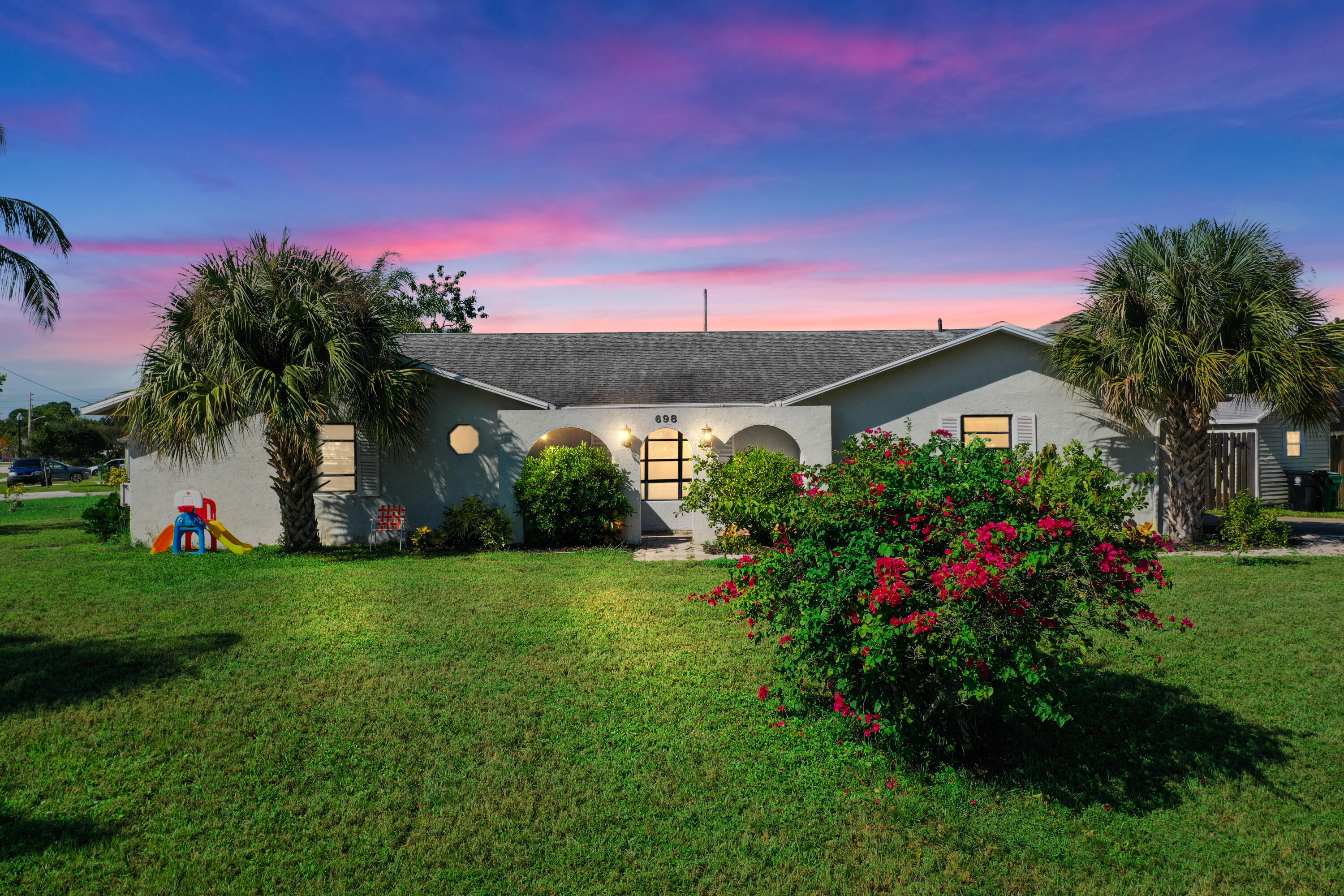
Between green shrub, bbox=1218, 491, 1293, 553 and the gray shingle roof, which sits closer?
green shrub, bbox=1218, 491, 1293, 553

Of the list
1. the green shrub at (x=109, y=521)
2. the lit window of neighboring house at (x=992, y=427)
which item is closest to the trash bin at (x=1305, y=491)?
the lit window of neighboring house at (x=992, y=427)

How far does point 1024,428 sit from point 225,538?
53.1 ft

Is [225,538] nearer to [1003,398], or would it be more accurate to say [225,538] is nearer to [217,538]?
[217,538]

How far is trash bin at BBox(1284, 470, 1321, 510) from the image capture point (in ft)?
68.4

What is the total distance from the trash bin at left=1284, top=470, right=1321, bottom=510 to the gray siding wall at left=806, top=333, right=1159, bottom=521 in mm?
9635

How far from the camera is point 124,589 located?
10.8m

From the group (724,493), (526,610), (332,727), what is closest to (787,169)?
(724,493)

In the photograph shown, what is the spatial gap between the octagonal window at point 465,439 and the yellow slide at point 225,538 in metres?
4.42

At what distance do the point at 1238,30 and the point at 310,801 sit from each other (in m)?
14.3

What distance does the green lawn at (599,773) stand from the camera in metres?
3.79

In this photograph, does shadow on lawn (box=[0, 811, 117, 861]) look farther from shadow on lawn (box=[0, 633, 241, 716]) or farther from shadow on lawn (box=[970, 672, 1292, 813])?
shadow on lawn (box=[970, 672, 1292, 813])

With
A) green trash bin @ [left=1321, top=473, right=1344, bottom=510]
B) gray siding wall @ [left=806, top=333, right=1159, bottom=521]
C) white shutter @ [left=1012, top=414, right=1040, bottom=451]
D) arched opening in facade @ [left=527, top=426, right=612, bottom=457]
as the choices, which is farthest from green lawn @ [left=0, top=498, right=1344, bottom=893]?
green trash bin @ [left=1321, top=473, right=1344, bottom=510]

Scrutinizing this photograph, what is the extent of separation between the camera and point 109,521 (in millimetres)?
16438

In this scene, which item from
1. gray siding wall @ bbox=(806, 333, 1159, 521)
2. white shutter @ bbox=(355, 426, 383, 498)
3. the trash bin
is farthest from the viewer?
the trash bin
